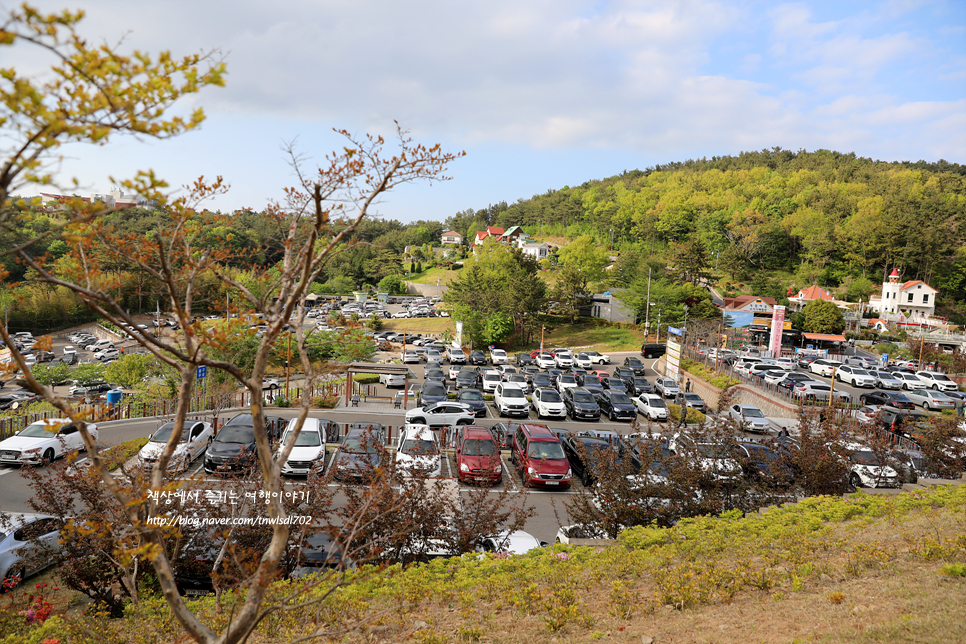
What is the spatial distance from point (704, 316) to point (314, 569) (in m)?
55.8

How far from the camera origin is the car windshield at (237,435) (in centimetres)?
1582

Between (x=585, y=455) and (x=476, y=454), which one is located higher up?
(x=585, y=455)

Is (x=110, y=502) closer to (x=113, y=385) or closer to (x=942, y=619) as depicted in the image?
(x=942, y=619)

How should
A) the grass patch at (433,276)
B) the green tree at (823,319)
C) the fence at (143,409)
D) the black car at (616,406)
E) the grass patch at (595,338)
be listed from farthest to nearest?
the grass patch at (433,276)
the grass patch at (595,338)
the green tree at (823,319)
the black car at (616,406)
the fence at (143,409)

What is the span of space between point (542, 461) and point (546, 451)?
20.6 inches

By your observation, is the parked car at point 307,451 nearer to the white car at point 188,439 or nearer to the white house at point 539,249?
the white car at point 188,439

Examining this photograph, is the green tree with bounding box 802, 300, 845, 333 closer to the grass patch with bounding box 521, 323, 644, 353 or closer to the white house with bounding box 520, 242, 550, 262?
the grass patch with bounding box 521, 323, 644, 353

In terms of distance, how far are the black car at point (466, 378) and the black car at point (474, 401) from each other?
5.64m

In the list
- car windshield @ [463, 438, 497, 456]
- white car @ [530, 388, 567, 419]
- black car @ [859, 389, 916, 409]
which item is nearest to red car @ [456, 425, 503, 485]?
car windshield @ [463, 438, 497, 456]

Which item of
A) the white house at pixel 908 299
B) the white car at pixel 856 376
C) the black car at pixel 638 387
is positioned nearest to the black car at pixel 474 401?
the black car at pixel 638 387

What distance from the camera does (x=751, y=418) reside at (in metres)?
23.7

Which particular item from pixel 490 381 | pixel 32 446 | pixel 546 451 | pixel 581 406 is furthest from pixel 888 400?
pixel 32 446

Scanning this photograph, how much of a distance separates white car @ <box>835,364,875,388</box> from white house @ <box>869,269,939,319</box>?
128 ft

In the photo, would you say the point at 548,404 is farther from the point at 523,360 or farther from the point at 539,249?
the point at 539,249
